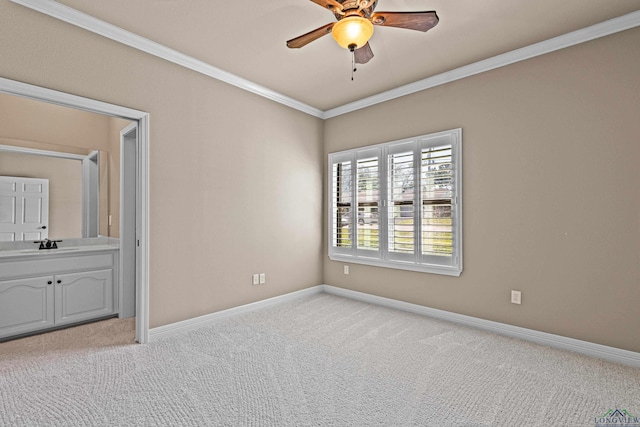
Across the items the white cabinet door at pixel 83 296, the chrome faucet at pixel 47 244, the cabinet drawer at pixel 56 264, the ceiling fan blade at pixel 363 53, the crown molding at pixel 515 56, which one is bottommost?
the white cabinet door at pixel 83 296

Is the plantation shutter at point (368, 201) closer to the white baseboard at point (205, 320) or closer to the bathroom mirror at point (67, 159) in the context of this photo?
the white baseboard at point (205, 320)

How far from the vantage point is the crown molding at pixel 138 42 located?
2.43m

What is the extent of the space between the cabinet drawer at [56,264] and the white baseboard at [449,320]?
1286 mm

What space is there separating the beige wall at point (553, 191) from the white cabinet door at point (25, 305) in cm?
407

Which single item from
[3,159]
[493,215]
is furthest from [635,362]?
[3,159]

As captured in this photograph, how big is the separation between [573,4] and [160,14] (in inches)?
126

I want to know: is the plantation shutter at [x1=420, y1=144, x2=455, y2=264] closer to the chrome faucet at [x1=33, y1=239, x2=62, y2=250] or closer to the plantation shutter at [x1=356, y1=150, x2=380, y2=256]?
the plantation shutter at [x1=356, y1=150, x2=380, y2=256]

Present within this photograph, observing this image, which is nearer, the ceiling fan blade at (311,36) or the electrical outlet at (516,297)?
the ceiling fan blade at (311,36)

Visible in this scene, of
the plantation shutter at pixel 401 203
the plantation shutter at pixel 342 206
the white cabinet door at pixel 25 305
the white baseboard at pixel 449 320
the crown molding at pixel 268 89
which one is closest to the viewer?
the crown molding at pixel 268 89

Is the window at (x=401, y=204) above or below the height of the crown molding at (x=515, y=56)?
below

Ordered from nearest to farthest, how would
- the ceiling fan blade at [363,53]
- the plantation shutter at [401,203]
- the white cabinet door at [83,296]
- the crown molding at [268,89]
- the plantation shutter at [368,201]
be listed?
the ceiling fan blade at [363,53] < the crown molding at [268,89] < the white cabinet door at [83,296] < the plantation shutter at [401,203] < the plantation shutter at [368,201]

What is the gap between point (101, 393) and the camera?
2.14m

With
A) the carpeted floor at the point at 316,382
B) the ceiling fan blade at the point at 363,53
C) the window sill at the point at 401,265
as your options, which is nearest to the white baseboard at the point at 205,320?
the carpeted floor at the point at 316,382

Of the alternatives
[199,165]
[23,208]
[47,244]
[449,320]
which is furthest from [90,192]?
[449,320]
